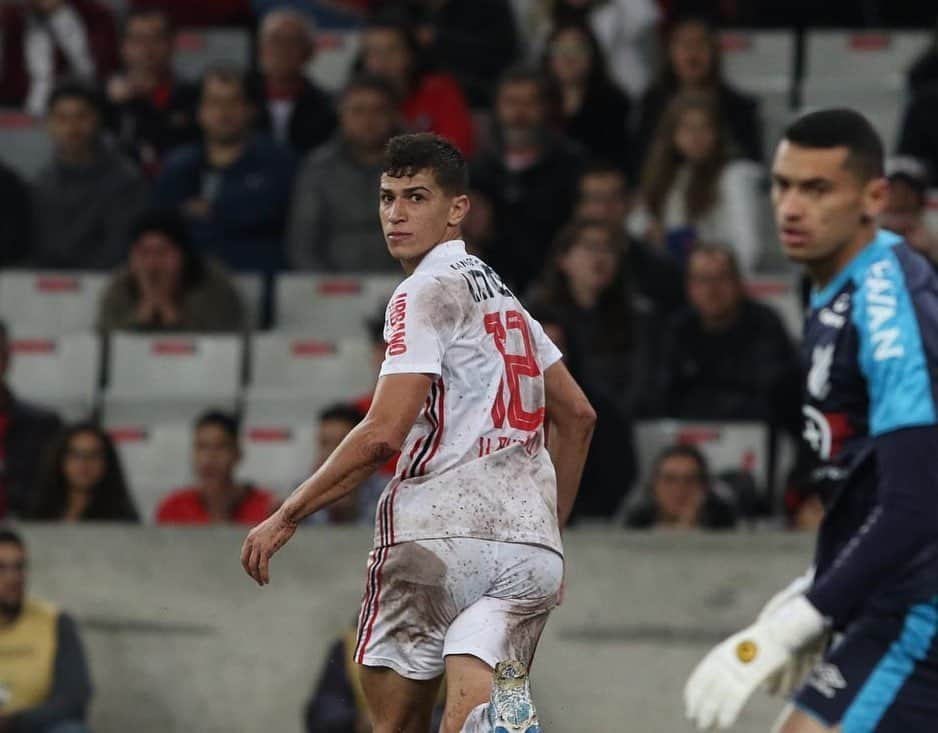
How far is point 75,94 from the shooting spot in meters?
12.6

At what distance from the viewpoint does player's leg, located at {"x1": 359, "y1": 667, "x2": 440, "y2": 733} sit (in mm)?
5645

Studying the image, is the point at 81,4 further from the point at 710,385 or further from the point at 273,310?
the point at 710,385

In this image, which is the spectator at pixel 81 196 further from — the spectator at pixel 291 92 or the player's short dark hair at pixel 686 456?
the player's short dark hair at pixel 686 456

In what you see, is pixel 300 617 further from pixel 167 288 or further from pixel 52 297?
pixel 52 297

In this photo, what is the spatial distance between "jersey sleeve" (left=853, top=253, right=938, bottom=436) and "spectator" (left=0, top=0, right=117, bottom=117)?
9.46 metres

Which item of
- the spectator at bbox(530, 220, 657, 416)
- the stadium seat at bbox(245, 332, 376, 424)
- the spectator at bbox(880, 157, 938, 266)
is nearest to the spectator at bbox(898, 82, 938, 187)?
the spectator at bbox(880, 157, 938, 266)

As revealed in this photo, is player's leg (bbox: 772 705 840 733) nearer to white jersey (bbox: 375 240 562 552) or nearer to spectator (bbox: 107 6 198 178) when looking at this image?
white jersey (bbox: 375 240 562 552)

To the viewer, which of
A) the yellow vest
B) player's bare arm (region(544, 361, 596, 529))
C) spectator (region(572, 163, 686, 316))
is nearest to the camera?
player's bare arm (region(544, 361, 596, 529))

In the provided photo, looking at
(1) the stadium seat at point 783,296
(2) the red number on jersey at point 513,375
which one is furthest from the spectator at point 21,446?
(2) the red number on jersey at point 513,375

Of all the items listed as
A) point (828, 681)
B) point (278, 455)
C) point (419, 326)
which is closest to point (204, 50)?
point (278, 455)

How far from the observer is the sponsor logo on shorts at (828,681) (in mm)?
5203

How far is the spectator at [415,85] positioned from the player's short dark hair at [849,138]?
718cm

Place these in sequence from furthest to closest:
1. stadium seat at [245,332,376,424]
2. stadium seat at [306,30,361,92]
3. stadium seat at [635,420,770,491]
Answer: stadium seat at [306,30,361,92] → stadium seat at [245,332,376,424] → stadium seat at [635,420,770,491]

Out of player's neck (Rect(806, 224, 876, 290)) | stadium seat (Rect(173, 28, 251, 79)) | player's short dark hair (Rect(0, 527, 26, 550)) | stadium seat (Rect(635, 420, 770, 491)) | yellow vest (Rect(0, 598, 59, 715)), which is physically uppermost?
stadium seat (Rect(173, 28, 251, 79))
